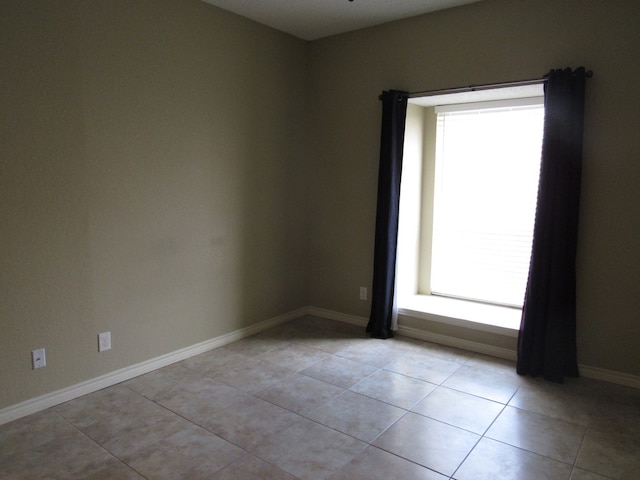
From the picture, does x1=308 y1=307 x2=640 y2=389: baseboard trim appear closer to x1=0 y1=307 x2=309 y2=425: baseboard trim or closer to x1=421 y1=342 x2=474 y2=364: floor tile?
x1=421 y1=342 x2=474 y2=364: floor tile

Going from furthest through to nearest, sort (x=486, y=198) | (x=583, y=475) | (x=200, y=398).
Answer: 1. (x=486, y=198)
2. (x=200, y=398)
3. (x=583, y=475)

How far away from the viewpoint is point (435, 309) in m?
3.99

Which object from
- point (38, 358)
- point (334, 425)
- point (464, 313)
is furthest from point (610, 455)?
point (38, 358)

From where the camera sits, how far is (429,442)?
7.97 ft

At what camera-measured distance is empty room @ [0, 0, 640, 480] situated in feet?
8.18

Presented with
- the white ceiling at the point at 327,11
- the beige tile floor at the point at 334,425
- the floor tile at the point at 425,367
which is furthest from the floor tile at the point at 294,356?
the white ceiling at the point at 327,11

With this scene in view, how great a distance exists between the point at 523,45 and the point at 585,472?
2.71m

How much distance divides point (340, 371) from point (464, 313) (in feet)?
4.04

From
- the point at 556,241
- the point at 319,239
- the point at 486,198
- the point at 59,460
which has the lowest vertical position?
the point at 59,460

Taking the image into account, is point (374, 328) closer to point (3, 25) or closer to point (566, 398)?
point (566, 398)

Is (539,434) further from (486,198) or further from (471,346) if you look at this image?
(486,198)

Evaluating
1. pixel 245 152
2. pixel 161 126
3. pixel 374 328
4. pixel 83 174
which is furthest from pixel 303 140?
pixel 83 174

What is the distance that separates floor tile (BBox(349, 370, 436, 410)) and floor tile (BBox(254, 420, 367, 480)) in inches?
20.4

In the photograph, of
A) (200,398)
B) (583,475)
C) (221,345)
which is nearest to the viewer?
(583,475)
